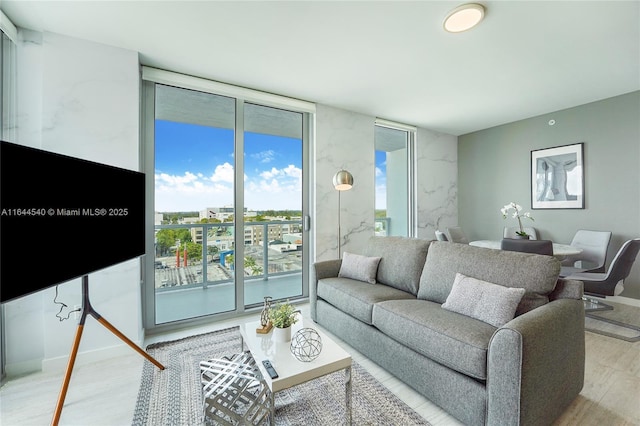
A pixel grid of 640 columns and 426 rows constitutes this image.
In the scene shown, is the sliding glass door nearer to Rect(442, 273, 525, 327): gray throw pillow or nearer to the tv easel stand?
the tv easel stand

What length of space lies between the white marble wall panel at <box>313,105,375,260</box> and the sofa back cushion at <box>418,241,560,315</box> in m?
1.55

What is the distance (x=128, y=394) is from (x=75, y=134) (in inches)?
79.3

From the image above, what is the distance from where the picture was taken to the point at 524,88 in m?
3.23

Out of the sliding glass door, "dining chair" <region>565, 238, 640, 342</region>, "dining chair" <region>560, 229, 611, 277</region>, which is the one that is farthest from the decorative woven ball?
"dining chair" <region>560, 229, 611, 277</region>

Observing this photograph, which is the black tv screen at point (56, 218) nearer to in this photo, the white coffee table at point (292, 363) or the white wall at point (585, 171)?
the white coffee table at point (292, 363)

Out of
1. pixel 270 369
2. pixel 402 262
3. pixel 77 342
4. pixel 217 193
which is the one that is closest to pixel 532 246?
pixel 402 262

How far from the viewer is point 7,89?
2021mm

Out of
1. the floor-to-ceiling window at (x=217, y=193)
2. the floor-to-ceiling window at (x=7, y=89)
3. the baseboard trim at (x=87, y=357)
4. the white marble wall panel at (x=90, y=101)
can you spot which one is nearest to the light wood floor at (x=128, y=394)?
the baseboard trim at (x=87, y=357)

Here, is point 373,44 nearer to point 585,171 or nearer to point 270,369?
point 270,369

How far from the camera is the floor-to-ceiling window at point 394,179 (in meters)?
4.55

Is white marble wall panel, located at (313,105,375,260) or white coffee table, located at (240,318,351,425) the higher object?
white marble wall panel, located at (313,105,375,260)

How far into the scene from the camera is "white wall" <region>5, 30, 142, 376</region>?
2.09 m

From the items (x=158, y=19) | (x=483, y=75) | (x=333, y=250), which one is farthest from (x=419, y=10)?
(x=333, y=250)

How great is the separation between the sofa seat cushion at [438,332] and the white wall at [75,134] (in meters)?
2.04
